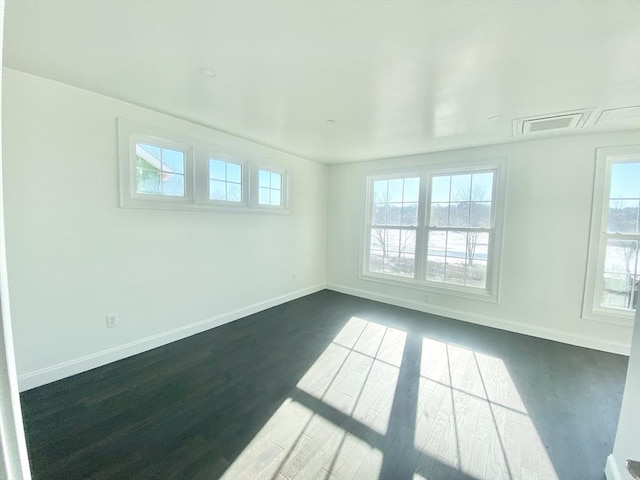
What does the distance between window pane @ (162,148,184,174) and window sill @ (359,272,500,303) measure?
10.6 feet

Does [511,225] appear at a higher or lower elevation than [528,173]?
lower

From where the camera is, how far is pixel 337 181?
5.35 metres

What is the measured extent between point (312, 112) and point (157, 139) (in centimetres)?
156

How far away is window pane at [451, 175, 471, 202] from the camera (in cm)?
409

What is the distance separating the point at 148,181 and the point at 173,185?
0.25 meters

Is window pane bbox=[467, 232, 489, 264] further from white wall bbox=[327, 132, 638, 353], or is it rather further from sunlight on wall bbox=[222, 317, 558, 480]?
sunlight on wall bbox=[222, 317, 558, 480]

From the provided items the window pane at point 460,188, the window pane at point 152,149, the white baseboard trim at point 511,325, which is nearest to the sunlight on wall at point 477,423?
the white baseboard trim at point 511,325

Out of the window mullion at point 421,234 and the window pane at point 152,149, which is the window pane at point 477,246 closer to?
the window mullion at point 421,234

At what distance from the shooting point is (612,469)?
5.60 ft

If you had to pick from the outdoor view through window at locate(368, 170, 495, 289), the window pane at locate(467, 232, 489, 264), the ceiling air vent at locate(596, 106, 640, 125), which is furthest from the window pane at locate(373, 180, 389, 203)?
the ceiling air vent at locate(596, 106, 640, 125)

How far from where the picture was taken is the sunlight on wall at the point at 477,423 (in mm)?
1823

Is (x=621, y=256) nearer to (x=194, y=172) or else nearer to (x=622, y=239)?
(x=622, y=239)

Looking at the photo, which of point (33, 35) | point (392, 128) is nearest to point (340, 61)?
point (392, 128)

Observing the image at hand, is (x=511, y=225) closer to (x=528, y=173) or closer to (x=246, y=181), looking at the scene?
(x=528, y=173)
